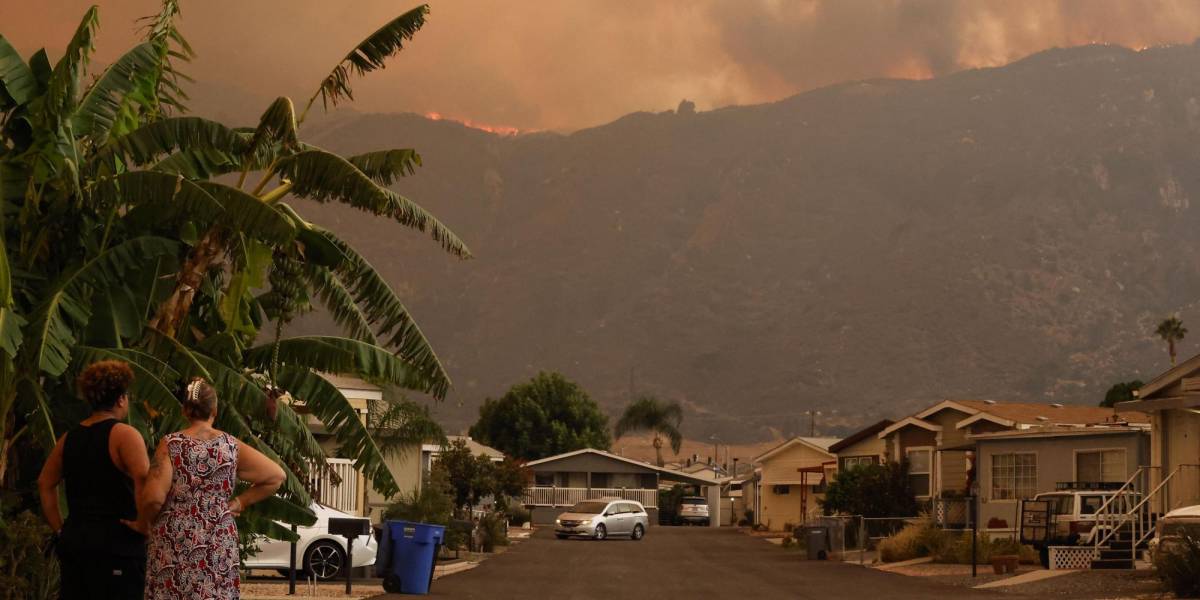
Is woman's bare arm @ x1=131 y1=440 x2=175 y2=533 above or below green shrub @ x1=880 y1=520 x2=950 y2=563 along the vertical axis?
above

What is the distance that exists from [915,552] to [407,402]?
14.7 meters

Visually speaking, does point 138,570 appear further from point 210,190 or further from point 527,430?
point 527,430

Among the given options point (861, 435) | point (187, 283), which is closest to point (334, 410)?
point (187, 283)

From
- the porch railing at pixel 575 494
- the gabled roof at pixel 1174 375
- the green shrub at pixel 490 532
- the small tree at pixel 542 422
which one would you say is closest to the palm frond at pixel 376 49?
the gabled roof at pixel 1174 375

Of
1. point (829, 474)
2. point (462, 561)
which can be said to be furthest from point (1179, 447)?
point (829, 474)

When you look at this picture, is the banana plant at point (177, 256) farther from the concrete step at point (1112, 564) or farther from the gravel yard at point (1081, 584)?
the concrete step at point (1112, 564)

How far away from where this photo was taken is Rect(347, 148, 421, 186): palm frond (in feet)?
59.3

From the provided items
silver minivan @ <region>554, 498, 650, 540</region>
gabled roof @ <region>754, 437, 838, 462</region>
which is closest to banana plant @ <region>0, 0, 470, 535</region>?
silver minivan @ <region>554, 498, 650, 540</region>

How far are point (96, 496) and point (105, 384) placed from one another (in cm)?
66

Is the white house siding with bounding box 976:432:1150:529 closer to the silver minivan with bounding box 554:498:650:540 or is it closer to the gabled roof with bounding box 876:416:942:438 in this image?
the gabled roof with bounding box 876:416:942:438

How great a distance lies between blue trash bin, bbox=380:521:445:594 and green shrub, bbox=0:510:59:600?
7.95 meters

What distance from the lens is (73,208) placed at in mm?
16266

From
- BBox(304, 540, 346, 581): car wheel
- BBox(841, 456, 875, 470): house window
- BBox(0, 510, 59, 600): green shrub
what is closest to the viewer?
BBox(0, 510, 59, 600): green shrub

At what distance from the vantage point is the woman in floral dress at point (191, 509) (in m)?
9.11
